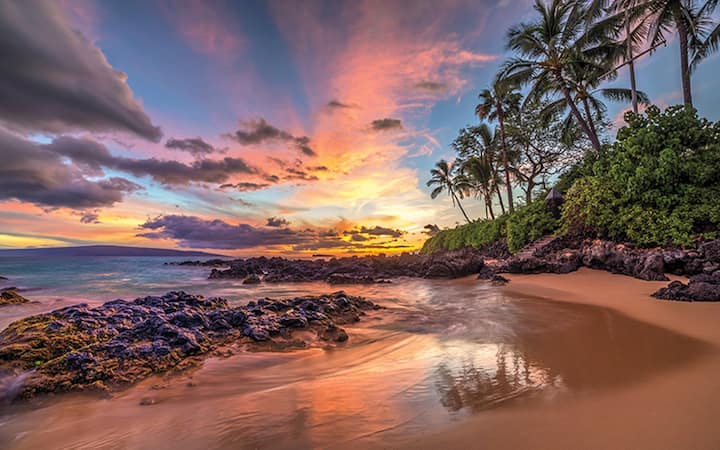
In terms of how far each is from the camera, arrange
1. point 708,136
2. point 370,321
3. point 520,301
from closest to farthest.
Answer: point 370,321, point 520,301, point 708,136

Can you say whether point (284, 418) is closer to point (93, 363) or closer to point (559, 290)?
point (93, 363)

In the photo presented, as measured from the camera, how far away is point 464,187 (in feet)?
104

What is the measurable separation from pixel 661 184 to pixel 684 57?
9.37 metres

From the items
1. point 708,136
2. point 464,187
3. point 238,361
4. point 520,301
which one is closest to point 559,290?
point 520,301

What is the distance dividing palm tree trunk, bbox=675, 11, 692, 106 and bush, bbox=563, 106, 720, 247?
17.2 feet

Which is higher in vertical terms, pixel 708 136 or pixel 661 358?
pixel 708 136

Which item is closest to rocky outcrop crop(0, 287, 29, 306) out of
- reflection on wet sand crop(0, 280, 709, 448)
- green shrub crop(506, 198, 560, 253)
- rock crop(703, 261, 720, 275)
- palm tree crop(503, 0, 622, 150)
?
reflection on wet sand crop(0, 280, 709, 448)

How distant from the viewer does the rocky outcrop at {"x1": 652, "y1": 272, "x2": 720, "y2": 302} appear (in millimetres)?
5020

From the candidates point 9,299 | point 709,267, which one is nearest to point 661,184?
point 709,267

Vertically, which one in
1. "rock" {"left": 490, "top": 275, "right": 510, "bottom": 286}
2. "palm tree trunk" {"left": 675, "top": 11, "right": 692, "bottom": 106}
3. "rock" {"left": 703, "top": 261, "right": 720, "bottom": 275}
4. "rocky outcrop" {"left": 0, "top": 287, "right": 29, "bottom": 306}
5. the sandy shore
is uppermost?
"palm tree trunk" {"left": 675, "top": 11, "right": 692, "bottom": 106}

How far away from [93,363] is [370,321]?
3987mm

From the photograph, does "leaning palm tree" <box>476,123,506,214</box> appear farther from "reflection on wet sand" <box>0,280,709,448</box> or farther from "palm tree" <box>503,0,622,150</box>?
"reflection on wet sand" <box>0,280,709,448</box>

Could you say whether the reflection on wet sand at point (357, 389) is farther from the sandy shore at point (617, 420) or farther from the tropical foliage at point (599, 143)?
the tropical foliage at point (599, 143)

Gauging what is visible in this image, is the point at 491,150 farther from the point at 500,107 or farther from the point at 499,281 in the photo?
the point at 499,281
